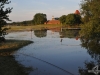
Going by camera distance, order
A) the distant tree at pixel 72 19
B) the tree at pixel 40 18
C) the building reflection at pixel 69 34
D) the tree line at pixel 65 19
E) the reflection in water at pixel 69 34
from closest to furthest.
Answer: the building reflection at pixel 69 34 → the reflection in water at pixel 69 34 → the distant tree at pixel 72 19 → the tree line at pixel 65 19 → the tree at pixel 40 18

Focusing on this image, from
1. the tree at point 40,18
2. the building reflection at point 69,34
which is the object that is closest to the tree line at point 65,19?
the tree at point 40,18

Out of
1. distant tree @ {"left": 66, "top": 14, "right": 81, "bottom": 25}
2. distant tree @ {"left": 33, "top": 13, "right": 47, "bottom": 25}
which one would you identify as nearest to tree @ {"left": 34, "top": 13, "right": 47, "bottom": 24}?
distant tree @ {"left": 33, "top": 13, "right": 47, "bottom": 25}

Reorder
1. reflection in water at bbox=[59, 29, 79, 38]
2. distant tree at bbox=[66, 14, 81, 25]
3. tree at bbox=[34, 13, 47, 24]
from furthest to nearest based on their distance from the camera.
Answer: tree at bbox=[34, 13, 47, 24], distant tree at bbox=[66, 14, 81, 25], reflection in water at bbox=[59, 29, 79, 38]

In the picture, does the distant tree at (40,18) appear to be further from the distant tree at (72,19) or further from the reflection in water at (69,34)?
the reflection in water at (69,34)

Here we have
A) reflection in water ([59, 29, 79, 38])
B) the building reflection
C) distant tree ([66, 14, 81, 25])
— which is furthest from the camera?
distant tree ([66, 14, 81, 25])

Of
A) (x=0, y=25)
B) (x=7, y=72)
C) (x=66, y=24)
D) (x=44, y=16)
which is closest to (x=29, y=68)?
(x=7, y=72)

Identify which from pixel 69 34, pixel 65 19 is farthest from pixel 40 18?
pixel 69 34

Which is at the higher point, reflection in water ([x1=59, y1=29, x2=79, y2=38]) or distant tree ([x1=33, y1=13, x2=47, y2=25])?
distant tree ([x1=33, y1=13, x2=47, y2=25])

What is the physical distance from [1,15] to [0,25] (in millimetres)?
1034

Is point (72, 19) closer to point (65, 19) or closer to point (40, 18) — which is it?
point (65, 19)

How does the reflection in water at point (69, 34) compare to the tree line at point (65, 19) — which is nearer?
the reflection in water at point (69, 34)

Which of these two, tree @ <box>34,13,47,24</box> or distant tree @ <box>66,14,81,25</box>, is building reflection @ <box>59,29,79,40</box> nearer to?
distant tree @ <box>66,14,81,25</box>

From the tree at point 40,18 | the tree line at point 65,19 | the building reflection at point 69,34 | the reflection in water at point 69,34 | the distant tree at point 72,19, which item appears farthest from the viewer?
the tree at point 40,18

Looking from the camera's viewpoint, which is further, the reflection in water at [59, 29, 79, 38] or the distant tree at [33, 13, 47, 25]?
the distant tree at [33, 13, 47, 25]
